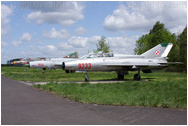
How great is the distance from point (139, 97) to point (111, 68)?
9176 mm

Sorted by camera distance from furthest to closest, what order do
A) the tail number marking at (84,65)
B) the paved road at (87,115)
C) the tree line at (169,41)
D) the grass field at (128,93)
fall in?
the tree line at (169,41) < the tail number marking at (84,65) < the grass field at (128,93) < the paved road at (87,115)

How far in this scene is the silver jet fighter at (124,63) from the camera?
54.0ft

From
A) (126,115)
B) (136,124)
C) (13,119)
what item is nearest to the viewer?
(136,124)

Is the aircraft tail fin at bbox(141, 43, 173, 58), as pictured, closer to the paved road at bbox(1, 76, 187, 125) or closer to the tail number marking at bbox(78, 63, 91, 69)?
the tail number marking at bbox(78, 63, 91, 69)

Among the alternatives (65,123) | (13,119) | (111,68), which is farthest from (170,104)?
(111,68)

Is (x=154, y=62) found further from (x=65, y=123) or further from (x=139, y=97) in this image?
(x=65, y=123)

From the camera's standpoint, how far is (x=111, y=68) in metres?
17.6

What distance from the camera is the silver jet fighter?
16.5m

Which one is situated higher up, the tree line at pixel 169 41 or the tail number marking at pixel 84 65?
the tree line at pixel 169 41

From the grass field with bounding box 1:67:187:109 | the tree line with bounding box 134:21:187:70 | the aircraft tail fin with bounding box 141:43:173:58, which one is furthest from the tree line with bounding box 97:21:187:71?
the grass field with bounding box 1:67:187:109

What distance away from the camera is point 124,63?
17500 mm

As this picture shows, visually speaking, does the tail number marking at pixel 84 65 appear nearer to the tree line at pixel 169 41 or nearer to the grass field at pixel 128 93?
the grass field at pixel 128 93

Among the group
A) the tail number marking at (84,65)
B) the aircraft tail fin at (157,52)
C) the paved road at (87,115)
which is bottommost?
the paved road at (87,115)

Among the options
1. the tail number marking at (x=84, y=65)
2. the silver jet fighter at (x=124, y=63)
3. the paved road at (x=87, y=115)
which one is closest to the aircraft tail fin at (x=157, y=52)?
the silver jet fighter at (x=124, y=63)
